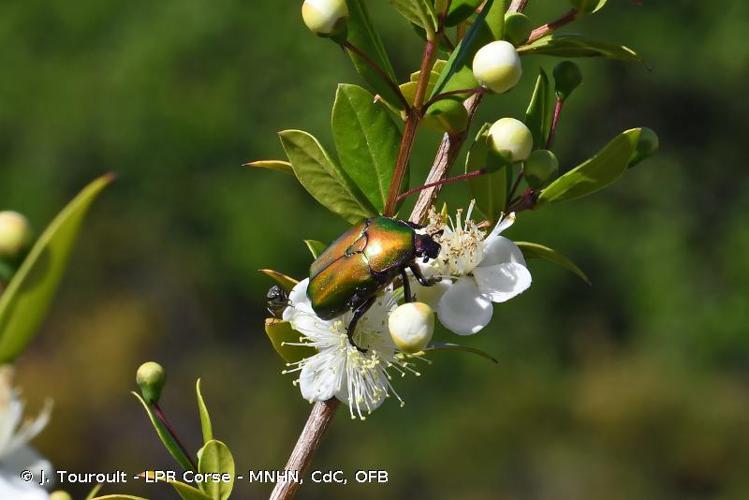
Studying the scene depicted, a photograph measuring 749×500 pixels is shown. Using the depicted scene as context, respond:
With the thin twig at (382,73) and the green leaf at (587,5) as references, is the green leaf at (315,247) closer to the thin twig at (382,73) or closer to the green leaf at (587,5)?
the thin twig at (382,73)

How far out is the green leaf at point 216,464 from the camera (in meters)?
0.86

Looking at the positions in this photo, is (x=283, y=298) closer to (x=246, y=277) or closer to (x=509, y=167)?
(x=509, y=167)

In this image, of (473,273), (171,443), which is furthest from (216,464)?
(473,273)

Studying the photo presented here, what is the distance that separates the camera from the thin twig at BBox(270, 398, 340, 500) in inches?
30.7

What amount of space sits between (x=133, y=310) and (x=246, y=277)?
871mm

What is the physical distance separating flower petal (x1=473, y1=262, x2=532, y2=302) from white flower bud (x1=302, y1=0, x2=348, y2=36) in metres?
0.24

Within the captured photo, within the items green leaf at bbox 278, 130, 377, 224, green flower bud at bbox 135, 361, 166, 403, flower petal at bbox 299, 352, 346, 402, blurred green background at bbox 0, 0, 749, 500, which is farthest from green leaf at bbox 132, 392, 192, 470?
blurred green background at bbox 0, 0, 749, 500

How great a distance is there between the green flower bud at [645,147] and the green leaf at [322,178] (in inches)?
9.5

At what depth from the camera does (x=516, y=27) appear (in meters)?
0.83

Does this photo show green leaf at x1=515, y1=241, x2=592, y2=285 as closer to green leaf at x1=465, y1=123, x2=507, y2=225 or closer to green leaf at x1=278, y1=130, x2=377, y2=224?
green leaf at x1=465, y1=123, x2=507, y2=225

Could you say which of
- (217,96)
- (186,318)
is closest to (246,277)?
(186,318)

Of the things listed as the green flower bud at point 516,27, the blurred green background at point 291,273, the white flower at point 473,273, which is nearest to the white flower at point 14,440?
the white flower at point 473,273

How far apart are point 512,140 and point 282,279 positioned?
22cm

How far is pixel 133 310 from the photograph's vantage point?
7648 millimetres
